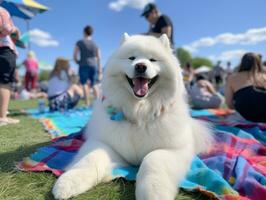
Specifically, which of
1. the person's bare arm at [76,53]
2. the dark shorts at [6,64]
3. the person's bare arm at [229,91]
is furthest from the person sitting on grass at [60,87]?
the person's bare arm at [229,91]

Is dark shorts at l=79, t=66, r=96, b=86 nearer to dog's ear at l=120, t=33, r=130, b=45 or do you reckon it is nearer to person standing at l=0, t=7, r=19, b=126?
person standing at l=0, t=7, r=19, b=126

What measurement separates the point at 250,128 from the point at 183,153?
5.74ft

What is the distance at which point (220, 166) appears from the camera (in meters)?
2.35

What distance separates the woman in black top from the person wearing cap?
1342 mm

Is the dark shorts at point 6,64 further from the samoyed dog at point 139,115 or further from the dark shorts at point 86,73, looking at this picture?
the dark shorts at point 86,73

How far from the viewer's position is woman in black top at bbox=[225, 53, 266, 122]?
4.08 metres

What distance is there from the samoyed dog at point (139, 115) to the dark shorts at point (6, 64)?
213 cm

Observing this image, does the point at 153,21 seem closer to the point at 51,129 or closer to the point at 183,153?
the point at 51,129

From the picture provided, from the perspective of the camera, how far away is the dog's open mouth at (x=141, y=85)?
7.64ft

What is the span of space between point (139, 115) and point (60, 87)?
438 cm

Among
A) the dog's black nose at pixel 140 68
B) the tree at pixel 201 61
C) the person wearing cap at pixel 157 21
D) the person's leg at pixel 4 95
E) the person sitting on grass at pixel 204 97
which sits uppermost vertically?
the tree at pixel 201 61

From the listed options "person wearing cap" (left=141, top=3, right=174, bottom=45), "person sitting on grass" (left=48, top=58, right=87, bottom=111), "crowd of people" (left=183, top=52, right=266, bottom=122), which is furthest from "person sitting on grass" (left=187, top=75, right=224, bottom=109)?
"person sitting on grass" (left=48, top=58, right=87, bottom=111)

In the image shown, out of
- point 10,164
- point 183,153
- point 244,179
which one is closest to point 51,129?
point 10,164

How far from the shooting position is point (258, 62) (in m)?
4.32
